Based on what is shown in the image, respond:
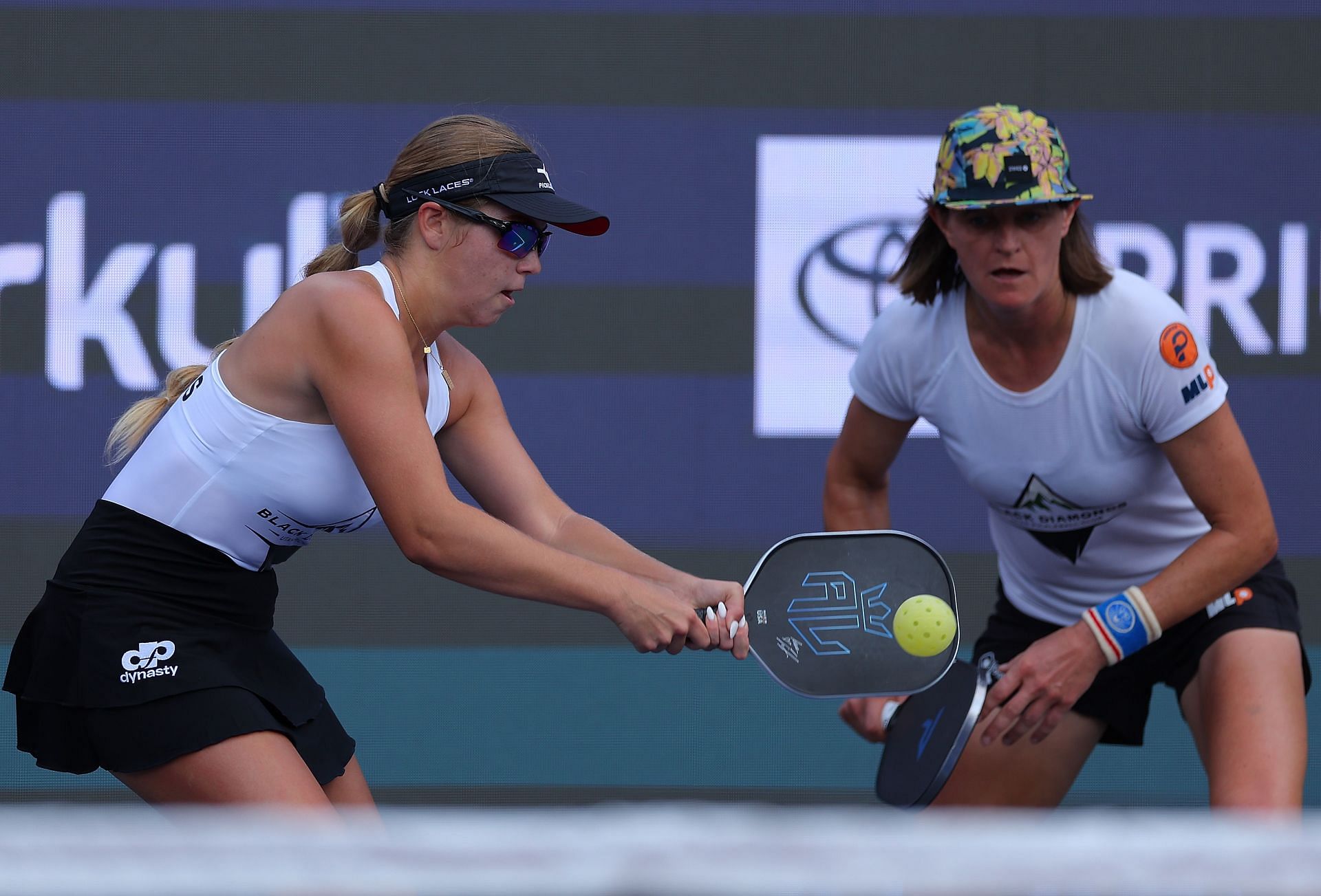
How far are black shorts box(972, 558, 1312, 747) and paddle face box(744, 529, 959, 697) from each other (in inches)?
16.1

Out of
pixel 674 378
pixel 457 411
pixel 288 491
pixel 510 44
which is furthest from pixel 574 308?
pixel 288 491

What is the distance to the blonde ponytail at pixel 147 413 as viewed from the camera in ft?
6.61

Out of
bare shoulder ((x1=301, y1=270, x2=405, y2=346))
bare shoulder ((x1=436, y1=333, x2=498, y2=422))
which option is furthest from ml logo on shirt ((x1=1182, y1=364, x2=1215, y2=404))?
bare shoulder ((x1=301, y1=270, x2=405, y2=346))

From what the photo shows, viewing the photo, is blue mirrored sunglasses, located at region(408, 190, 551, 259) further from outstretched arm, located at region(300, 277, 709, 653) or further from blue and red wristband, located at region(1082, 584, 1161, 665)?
blue and red wristband, located at region(1082, 584, 1161, 665)

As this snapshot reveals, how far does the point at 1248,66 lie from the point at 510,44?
162 cm

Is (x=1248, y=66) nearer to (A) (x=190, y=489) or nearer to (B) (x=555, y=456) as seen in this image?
(B) (x=555, y=456)

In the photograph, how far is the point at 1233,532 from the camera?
2.15m

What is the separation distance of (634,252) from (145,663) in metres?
1.65

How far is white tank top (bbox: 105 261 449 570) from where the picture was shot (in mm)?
1843

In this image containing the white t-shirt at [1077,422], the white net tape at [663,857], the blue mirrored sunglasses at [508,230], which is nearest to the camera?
the white net tape at [663,857]

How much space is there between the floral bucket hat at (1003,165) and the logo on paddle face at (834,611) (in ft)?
1.93

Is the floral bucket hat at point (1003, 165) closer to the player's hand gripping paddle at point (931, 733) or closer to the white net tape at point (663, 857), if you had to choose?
the player's hand gripping paddle at point (931, 733)

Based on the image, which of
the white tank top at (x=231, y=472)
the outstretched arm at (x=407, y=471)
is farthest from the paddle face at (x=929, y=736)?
the white tank top at (x=231, y=472)

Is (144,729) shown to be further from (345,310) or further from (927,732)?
(927,732)
